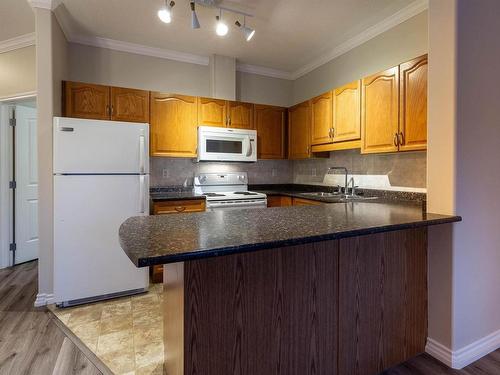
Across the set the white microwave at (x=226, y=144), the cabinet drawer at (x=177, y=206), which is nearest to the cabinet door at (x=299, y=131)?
→ the white microwave at (x=226, y=144)

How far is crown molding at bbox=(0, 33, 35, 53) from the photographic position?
3.13 m

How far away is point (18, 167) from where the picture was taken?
3.54 metres

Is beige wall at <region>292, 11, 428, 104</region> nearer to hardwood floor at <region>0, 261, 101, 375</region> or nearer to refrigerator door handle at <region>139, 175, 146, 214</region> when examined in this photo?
refrigerator door handle at <region>139, 175, 146, 214</region>

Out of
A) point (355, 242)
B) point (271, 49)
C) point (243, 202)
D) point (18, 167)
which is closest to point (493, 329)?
point (355, 242)

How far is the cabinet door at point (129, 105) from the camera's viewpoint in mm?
3021

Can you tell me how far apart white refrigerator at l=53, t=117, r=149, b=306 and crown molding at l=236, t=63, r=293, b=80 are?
1.90 meters

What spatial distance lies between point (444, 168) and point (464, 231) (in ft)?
1.30

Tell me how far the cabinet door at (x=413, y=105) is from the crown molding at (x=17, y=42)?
12.5 ft

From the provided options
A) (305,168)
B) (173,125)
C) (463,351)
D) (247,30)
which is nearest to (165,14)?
(247,30)

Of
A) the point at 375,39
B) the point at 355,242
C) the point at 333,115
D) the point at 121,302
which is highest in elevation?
the point at 375,39

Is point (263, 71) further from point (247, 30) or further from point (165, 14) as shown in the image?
point (165, 14)

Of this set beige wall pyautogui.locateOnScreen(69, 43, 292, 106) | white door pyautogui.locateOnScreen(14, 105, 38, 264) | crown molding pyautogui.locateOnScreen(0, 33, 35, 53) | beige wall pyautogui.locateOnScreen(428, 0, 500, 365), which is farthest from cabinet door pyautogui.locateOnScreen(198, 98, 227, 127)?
beige wall pyautogui.locateOnScreen(428, 0, 500, 365)

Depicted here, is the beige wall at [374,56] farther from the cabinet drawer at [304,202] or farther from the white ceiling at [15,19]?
the white ceiling at [15,19]

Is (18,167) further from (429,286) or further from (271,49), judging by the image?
(429,286)
